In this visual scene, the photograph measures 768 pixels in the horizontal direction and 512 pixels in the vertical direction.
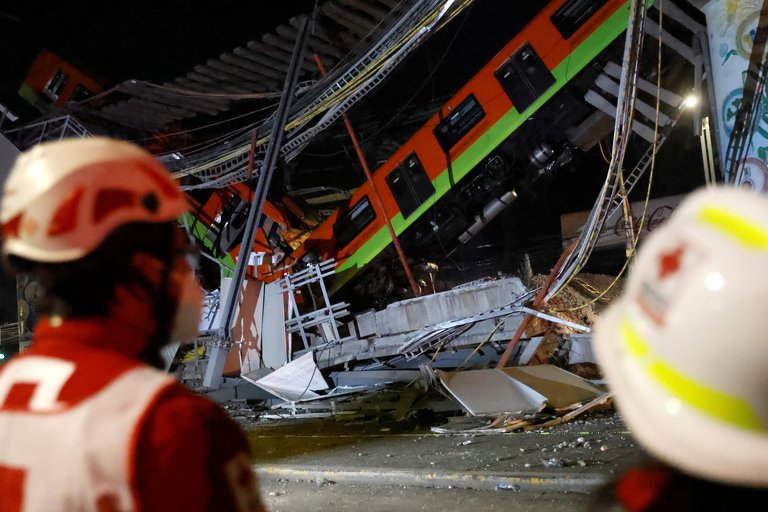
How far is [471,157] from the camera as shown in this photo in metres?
10.5

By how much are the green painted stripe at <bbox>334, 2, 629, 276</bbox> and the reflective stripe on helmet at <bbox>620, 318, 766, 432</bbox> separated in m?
9.54

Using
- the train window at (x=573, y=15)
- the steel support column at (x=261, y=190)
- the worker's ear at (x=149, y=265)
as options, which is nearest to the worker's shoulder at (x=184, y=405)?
the worker's ear at (x=149, y=265)

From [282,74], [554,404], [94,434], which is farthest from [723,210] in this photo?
[282,74]

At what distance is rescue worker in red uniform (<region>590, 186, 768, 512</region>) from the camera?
0.84m

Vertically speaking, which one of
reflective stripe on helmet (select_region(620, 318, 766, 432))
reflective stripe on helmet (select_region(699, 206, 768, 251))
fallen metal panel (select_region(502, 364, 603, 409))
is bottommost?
fallen metal panel (select_region(502, 364, 603, 409))

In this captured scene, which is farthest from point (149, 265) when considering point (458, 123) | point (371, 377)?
point (458, 123)

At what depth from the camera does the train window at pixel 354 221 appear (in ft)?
37.5

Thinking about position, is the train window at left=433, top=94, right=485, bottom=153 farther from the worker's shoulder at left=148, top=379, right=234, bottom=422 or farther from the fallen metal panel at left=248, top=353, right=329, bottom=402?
the worker's shoulder at left=148, top=379, right=234, bottom=422

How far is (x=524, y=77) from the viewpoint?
9984 mm

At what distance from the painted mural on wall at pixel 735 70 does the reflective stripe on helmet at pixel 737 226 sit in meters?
7.84

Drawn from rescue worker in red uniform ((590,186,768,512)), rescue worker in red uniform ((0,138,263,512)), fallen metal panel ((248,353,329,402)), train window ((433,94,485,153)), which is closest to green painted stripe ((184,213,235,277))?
fallen metal panel ((248,353,329,402))

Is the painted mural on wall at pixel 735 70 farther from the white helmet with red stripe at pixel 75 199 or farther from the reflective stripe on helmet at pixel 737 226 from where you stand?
the white helmet with red stripe at pixel 75 199

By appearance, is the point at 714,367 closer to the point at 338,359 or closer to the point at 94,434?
the point at 94,434

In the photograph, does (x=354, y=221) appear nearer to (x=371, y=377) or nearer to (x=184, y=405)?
(x=371, y=377)
